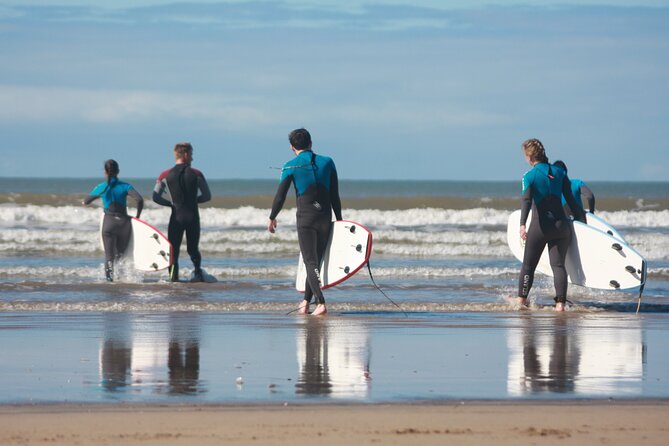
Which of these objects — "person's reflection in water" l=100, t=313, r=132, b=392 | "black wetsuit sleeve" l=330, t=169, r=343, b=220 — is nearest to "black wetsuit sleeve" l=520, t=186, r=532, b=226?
"black wetsuit sleeve" l=330, t=169, r=343, b=220

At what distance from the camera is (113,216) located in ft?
42.7

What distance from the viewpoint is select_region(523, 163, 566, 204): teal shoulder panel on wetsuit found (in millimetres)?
9625

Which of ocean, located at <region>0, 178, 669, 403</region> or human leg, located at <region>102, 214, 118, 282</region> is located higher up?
human leg, located at <region>102, 214, 118, 282</region>

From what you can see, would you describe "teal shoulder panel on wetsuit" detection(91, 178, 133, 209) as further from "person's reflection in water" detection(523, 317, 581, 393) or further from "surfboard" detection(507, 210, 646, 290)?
"person's reflection in water" detection(523, 317, 581, 393)

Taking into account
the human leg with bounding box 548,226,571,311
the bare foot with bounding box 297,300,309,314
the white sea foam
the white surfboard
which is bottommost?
the bare foot with bounding box 297,300,309,314

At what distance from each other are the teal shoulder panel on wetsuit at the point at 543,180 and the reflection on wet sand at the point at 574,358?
1281mm

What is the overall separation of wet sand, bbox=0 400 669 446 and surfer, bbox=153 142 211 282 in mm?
7525

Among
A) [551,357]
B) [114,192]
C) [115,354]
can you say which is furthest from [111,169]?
[551,357]

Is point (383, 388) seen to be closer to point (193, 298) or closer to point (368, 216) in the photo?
point (193, 298)

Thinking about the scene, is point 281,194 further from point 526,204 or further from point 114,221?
point 114,221

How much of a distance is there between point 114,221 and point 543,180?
18.8ft

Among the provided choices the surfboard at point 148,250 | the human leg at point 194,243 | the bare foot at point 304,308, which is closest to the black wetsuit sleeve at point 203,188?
the human leg at point 194,243

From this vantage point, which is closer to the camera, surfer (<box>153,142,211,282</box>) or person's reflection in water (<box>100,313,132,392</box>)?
person's reflection in water (<box>100,313,132,392</box>)

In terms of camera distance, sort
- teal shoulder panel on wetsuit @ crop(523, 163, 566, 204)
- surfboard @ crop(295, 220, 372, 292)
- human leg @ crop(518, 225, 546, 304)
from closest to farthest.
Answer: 1. surfboard @ crop(295, 220, 372, 292)
2. teal shoulder panel on wetsuit @ crop(523, 163, 566, 204)
3. human leg @ crop(518, 225, 546, 304)
